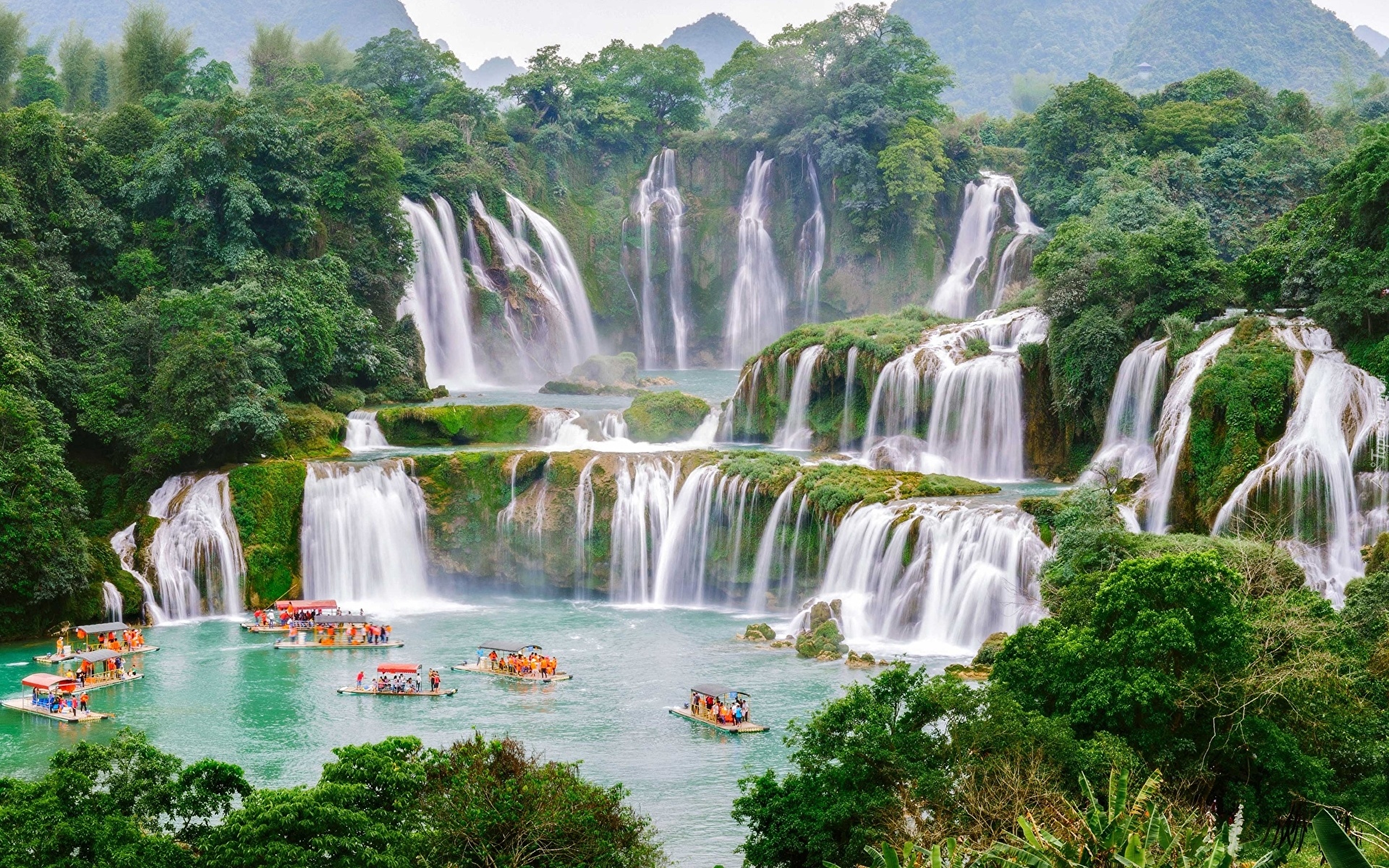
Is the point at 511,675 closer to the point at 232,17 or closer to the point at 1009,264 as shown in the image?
the point at 1009,264

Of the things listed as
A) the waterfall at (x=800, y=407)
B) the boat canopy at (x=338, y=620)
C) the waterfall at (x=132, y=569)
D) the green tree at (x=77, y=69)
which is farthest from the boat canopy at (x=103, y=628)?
the green tree at (x=77, y=69)

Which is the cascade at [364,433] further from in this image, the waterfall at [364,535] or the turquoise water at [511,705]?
the turquoise water at [511,705]

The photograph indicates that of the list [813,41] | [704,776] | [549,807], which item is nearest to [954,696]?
[549,807]

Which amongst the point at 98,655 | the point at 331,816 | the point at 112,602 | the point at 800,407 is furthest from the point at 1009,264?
the point at 331,816

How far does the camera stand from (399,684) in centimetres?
2689

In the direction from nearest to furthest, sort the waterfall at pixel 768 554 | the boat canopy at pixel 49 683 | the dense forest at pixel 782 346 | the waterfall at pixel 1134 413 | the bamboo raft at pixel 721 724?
the dense forest at pixel 782 346, the bamboo raft at pixel 721 724, the boat canopy at pixel 49 683, the waterfall at pixel 1134 413, the waterfall at pixel 768 554

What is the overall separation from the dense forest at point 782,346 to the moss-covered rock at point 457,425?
→ 1652 millimetres

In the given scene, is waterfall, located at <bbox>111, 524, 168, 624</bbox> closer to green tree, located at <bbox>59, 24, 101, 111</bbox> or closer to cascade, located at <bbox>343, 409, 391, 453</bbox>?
cascade, located at <bbox>343, 409, 391, 453</bbox>

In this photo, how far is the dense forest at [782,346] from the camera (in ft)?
51.3

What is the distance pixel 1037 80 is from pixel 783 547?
97.5 m

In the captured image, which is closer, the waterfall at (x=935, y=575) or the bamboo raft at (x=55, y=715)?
the bamboo raft at (x=55, y=715)

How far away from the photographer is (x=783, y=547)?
33.3 metres

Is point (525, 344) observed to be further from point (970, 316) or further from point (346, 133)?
point (970, 316)

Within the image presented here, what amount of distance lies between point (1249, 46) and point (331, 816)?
10665 cm
